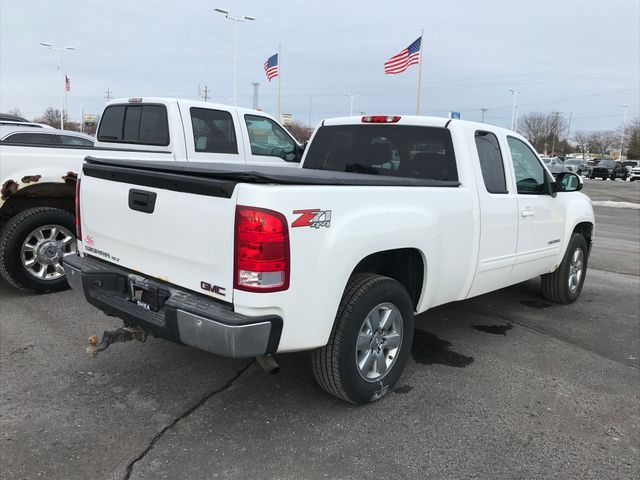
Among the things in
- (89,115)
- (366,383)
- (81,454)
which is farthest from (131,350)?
(89,115)

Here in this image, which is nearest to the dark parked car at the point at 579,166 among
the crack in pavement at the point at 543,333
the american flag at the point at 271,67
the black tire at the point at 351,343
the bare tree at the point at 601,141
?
the american flag at the point at 271,67

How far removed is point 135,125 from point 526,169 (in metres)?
4.92

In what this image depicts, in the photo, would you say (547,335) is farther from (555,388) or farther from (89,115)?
(89,115)

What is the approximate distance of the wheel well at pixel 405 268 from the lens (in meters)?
3.65

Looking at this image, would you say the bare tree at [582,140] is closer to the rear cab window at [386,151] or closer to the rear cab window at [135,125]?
the rear cab window at [135,125]

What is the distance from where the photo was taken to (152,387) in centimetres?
368

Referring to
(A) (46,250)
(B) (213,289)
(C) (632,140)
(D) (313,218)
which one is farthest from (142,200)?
(C) (632,140)

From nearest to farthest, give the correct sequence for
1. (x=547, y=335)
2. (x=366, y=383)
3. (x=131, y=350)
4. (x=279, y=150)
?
(x=366, y=383)
(x=131, y=350)
(x=547, y=335)
(x=279, y=150)

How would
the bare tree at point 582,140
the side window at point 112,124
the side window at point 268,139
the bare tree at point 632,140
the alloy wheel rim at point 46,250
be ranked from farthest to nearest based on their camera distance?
the bare tree at point 582,140, the bare tree at point 632,140, the side window at point 268,139, the side window at point 112,124, the alloy wheel rim at point 46,250

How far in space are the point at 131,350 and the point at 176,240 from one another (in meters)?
1.75

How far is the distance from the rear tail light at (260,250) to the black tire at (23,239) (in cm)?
378

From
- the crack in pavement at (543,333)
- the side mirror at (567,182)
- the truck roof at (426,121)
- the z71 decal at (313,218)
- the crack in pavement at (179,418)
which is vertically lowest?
the crack in pavement at (179,418)

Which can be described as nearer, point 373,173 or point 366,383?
point 366,383

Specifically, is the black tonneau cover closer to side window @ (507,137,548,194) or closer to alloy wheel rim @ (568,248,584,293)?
side window @ (507,137,548,194)
